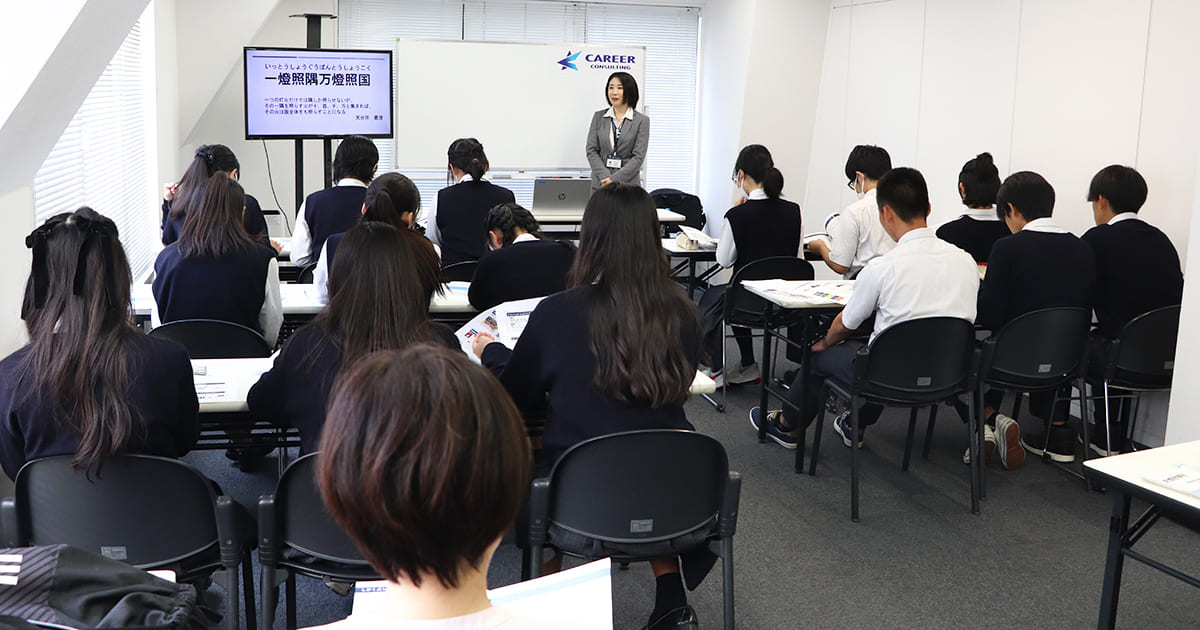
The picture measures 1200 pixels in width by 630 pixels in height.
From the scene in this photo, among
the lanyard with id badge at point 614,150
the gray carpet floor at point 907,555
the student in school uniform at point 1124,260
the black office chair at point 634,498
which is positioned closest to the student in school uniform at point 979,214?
the student in school uniform at point 1124,260

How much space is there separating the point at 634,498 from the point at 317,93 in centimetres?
516

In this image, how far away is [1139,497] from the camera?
→ 7.27 ft

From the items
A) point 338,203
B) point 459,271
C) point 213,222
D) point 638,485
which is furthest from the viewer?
point 338,203

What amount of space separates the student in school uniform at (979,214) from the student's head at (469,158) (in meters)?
2.38

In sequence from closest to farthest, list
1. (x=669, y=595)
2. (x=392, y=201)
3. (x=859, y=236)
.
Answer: (x=669, y=595) → (x=392, y=201) → (x=859, y=236)

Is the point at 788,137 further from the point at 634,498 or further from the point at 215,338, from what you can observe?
the point at 634,498

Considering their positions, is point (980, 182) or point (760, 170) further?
point (760, 170)

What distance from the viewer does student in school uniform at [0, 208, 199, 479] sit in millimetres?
2082

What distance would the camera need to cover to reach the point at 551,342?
2.47 metres

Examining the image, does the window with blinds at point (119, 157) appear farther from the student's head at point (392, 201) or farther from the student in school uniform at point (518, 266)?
the student in school uniform at point (518, 266)

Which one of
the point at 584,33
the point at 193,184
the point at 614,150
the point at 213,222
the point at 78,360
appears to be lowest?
the point at 78,360

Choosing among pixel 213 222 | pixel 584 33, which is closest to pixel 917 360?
pixel 213 222

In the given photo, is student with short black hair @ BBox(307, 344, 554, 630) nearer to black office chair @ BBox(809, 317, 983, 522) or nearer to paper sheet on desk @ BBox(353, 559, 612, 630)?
paper sheet on desk @ BBox(353, 559, 612, 630)

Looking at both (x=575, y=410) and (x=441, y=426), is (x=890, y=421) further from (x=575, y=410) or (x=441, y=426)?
(x=441, y=426)
